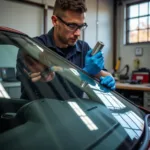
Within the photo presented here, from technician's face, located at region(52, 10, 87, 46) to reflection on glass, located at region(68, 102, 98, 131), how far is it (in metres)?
0.65

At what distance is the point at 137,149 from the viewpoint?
58cm

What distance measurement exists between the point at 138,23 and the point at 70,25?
3.51 meters

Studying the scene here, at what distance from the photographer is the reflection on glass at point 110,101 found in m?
0.79

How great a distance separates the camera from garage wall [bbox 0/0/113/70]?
10.5 feet

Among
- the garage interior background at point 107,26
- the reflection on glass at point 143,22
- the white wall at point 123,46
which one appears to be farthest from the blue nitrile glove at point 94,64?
the reflection on glass at point 143,22

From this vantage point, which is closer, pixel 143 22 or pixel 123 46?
pixel 143 22

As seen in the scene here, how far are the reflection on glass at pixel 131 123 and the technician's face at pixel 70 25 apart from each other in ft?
2.05

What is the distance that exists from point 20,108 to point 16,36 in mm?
384

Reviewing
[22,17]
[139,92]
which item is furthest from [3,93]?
[139,92]

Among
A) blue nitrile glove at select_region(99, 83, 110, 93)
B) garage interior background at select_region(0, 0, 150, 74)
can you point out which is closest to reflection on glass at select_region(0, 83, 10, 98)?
blue nitrile glove at select_region(99, 83, 110, 93)

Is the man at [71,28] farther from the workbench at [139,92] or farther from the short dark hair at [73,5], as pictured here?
the workbench at [139,92]

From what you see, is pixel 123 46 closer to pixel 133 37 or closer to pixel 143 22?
pixel 133 37

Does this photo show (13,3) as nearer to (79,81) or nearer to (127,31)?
(127,31)

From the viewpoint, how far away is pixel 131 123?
2.37ft
